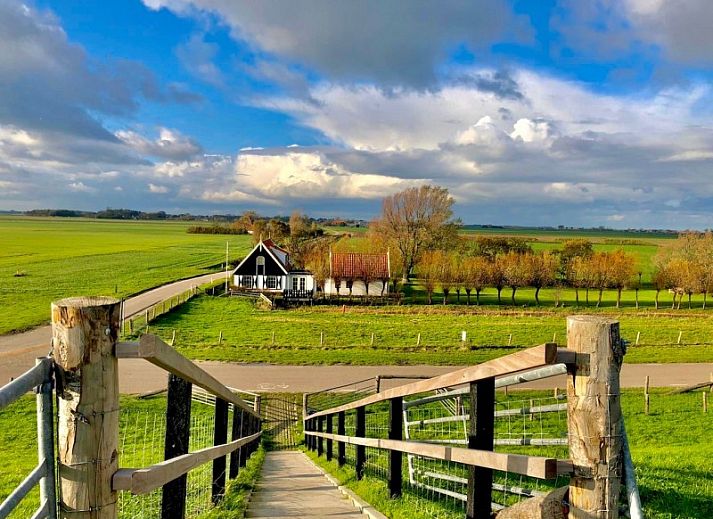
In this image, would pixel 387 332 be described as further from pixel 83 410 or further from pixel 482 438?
pixel 83 410

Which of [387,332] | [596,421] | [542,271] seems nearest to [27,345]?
[387,332]

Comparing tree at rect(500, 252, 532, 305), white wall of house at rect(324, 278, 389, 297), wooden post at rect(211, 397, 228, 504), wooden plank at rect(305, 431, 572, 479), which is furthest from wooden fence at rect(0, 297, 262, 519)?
tree at rect(500, 252, 532, 305)

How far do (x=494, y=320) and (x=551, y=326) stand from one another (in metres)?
3.90

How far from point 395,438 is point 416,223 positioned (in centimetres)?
5527

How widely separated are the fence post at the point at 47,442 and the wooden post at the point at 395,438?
2857mm

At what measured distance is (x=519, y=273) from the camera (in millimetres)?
47844

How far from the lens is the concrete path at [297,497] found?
4520 millimetres

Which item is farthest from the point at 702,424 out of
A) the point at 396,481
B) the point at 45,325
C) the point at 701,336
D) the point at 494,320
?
the point at 45,325

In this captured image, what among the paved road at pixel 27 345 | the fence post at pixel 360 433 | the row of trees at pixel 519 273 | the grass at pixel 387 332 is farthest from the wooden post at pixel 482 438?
the row of trees at pixel 519 273

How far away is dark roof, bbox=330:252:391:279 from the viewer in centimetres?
4906

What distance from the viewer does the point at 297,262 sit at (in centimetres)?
5812

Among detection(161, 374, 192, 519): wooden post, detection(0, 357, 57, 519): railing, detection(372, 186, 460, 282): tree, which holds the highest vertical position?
detection(372, 186, 460, 282): tree

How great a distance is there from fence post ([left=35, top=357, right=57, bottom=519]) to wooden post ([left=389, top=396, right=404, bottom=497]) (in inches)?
112

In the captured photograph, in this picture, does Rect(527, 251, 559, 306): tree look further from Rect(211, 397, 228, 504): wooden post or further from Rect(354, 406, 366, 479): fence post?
Rect(211, 397, 228, 504): wooden post
